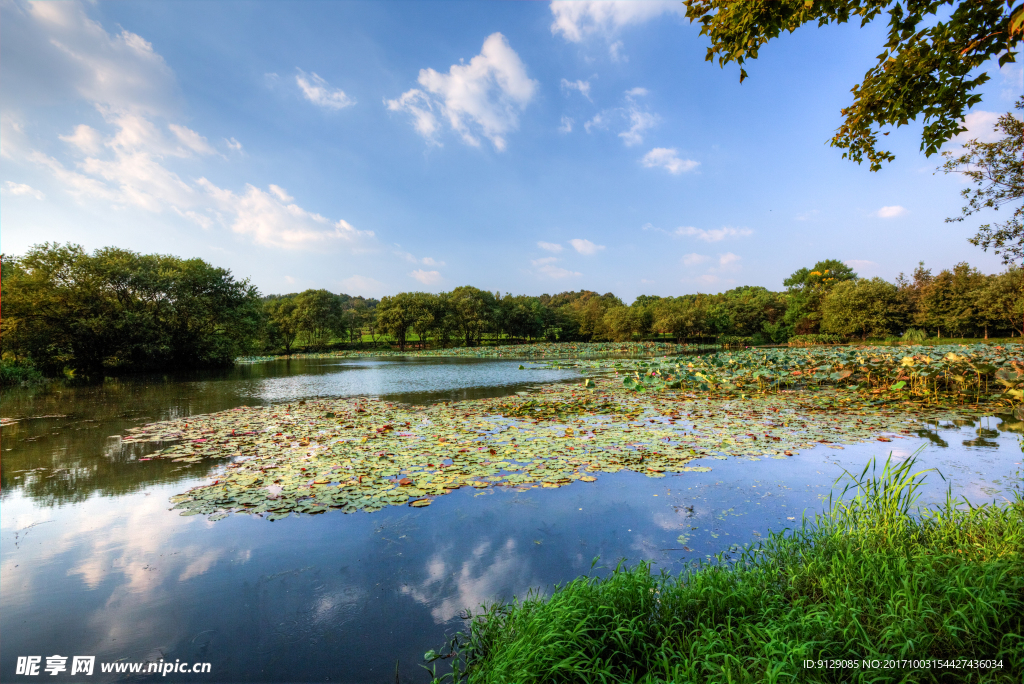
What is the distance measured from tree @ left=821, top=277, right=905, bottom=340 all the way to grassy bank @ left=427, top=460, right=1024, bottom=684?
50903 millimetres

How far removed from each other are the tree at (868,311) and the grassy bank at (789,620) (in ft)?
167

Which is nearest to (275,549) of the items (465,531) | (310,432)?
(465,531)

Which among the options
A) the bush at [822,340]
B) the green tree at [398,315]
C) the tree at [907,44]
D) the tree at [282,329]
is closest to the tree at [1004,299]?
the bush at [822,340]

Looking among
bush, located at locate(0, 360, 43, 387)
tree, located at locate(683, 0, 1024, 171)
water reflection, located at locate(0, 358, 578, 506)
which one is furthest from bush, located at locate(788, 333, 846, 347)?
bush, located at locate(0, 360, 43, 387)

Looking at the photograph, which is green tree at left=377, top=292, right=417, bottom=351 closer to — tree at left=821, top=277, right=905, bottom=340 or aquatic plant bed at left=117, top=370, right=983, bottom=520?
aquatic plant bed at left=117, top=370, right=983, bottom=520

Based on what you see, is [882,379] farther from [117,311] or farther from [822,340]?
[822,340]

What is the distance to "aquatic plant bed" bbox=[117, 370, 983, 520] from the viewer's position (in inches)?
199

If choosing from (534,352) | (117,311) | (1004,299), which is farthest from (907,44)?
(1004,299)

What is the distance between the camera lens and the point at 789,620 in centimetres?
229

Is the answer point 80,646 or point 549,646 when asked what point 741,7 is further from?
point 80,646

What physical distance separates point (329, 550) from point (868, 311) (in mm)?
54426

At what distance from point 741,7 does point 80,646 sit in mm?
6844

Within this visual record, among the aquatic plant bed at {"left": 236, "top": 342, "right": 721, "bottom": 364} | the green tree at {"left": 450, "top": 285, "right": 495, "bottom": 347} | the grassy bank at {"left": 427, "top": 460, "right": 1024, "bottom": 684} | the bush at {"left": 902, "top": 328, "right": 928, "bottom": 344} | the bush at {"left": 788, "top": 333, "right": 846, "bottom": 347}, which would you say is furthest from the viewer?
the green tree at {"left": 450, "top": 285, "right": 495, "bottom": 347}

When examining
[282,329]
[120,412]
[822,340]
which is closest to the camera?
[120,412]
